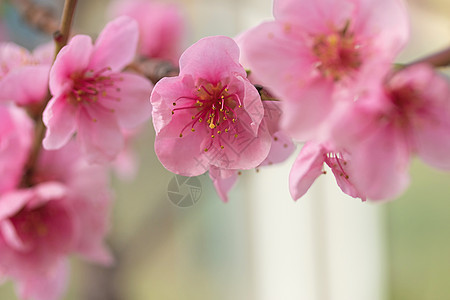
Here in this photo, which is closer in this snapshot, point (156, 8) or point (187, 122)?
point (187, 122)

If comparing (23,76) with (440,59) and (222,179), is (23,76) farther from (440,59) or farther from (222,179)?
(440,59)

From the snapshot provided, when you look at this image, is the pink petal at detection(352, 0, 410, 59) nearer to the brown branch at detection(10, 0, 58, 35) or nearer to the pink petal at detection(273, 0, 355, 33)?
the pink petal at detection(273, 0, 355, 33)

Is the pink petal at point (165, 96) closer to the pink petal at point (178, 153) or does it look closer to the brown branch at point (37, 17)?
A: the pink petal at point (178, 153)

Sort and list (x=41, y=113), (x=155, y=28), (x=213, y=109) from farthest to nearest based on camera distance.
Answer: (x=155, y=28)
(x=41, y=113)
(x=213, y=109)

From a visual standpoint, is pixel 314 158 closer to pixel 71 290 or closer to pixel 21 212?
pixel 21 212

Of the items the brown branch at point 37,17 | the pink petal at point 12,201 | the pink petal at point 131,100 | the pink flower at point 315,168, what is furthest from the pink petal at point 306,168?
the brown branch at point 37,17

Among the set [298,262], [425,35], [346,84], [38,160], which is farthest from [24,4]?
[298,262]

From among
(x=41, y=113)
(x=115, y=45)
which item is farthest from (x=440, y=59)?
(x=41, y=113)
